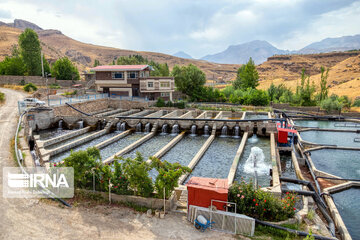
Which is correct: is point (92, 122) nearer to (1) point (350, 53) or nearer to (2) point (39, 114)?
(2) point (39, 114)

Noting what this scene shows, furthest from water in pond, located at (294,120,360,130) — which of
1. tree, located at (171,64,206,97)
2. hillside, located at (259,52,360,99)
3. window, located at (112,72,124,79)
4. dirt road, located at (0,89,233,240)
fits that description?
hillside, located at (259,52,360,99)

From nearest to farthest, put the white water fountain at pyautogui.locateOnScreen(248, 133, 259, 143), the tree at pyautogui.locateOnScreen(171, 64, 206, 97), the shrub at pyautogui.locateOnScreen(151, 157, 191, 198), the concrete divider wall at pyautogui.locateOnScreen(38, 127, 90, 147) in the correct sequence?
the shrub at pyautogui.locateOnScreen(151, 157, 191, 198) < the concrete divider wall at pyautogui.locateOnScreen(38, 127, 90, 147) < the white water fountain at pyautogui.locateOnScreen(248, 133, 259, 143) < the tree at pyautogui.locateOnScreen(171, 64, 206, 97)

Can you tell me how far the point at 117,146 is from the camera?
29.8 metres

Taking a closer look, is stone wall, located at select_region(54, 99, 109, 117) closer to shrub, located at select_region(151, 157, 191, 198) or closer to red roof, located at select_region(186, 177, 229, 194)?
shrub, located at select_region(151, 157, 191, 198)

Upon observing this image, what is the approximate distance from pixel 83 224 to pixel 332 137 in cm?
3743

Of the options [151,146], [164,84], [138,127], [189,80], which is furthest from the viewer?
[189,80]

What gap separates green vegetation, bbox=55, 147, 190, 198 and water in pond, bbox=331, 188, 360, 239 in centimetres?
1095

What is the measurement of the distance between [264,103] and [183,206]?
50335mm

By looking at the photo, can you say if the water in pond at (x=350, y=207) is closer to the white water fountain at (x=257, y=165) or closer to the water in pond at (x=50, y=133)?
the white water fountain at (x=257, y=165)

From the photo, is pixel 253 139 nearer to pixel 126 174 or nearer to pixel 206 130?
pixel 206 130

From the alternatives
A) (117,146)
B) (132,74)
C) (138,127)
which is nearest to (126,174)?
(117,146)

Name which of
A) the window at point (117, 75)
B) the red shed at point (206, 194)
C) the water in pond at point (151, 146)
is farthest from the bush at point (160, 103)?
the red shed at point (206, 194)

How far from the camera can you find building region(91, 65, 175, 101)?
2184 inches

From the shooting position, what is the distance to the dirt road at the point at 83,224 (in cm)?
1106
